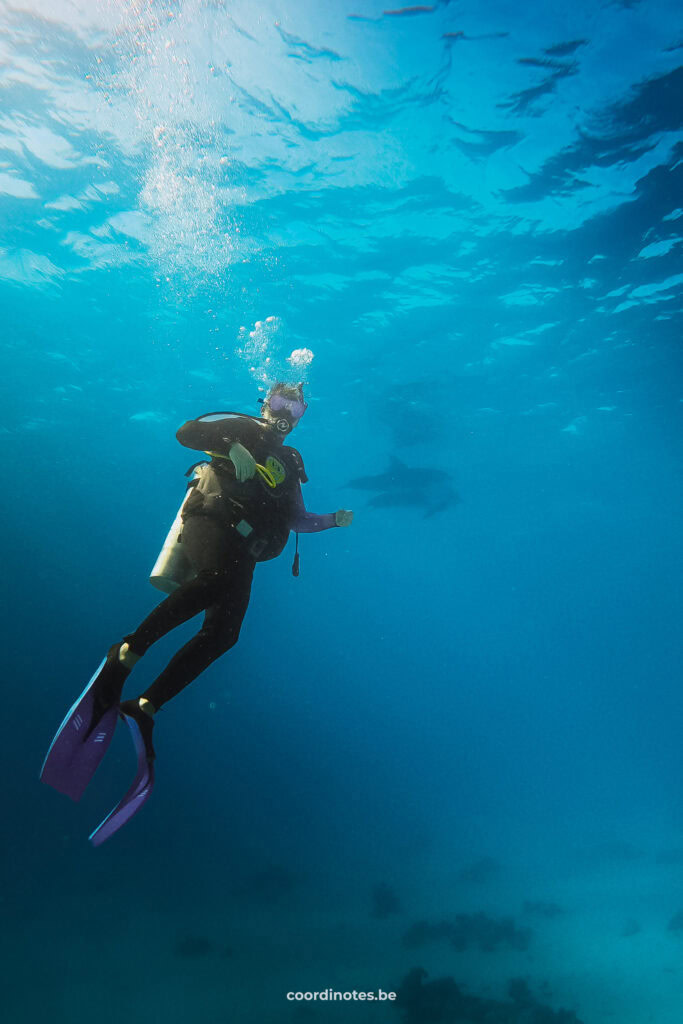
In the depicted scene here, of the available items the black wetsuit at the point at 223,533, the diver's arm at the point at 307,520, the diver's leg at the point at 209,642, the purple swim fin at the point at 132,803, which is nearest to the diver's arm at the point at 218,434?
the black wetsuit at the point at 223,533

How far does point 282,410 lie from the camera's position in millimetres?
5277

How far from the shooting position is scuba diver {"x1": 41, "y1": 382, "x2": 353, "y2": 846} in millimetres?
3336

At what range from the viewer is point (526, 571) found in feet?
179

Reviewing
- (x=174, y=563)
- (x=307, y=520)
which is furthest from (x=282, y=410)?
(x=174, y=563)

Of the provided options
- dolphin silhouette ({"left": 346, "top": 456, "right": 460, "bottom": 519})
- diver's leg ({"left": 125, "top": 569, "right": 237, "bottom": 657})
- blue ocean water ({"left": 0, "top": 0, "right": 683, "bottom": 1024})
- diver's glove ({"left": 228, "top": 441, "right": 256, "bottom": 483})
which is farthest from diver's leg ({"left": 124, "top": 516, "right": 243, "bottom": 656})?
dolphin silhouette ({"left": 346, "top": 456, "right": 460, "bottom": 519})

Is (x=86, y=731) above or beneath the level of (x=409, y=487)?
beneath

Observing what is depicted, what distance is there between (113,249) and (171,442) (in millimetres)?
14348

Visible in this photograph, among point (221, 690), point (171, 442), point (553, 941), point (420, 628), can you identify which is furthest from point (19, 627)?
point (420, 628)

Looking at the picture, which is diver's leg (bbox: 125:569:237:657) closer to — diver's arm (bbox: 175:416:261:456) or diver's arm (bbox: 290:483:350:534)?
diver's arm (bbox: 175:416:261:456)

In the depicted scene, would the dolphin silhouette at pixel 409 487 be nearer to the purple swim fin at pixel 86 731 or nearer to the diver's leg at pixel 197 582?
the diver's leg at pixel 197 582

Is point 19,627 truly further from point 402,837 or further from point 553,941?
point 553,941

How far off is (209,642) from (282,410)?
264 cm

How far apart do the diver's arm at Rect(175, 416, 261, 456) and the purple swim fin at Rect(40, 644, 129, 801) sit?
1.83 m

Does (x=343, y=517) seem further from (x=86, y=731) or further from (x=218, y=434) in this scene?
(x=86, y=731)
